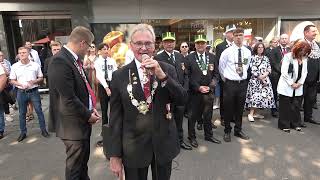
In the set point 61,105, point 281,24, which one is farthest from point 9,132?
point 281,24

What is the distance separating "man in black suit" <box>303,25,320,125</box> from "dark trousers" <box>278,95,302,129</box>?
2.22ft

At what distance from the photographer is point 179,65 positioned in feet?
17.7

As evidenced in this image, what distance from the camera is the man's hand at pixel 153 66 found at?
217 cm

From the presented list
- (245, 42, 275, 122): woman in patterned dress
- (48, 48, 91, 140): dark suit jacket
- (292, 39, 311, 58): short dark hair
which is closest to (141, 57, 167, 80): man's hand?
(48, 48, 91, 140): dark suit jacket

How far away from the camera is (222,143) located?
5.78 metres

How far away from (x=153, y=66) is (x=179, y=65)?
3249 mm

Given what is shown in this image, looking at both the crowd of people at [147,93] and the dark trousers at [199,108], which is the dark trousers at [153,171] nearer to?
the crowd of people at [147,93]

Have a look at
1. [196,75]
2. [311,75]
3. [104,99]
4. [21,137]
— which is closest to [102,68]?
[104,99]

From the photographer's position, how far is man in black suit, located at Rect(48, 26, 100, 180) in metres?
3.35

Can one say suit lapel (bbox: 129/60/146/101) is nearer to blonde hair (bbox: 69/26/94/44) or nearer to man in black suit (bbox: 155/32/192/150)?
blonde hair (bbox: 69/26/94/44)

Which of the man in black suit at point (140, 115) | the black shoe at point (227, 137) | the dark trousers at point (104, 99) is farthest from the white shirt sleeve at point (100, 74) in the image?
the man in black suit at point (140, 115)

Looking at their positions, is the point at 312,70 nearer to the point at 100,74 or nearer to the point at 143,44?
the point at 100,74

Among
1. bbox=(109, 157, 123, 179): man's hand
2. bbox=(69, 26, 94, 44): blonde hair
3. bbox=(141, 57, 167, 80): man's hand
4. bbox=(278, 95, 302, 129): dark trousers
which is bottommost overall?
bbox=(278, 95, 302, 129): dark trousers

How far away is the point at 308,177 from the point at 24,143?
5279 mm
